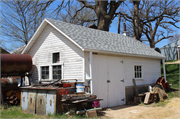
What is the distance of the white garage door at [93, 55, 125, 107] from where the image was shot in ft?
29.4

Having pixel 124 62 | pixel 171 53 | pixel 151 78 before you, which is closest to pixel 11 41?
pixel 124 62

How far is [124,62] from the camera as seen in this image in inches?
420

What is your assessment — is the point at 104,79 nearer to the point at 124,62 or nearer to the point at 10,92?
the point at 124,62

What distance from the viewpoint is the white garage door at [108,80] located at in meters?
8.97

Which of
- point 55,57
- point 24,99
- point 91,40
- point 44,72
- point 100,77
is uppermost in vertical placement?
point 91,40

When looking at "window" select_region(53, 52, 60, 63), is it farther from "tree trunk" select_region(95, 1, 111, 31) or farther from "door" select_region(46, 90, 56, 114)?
"tree trunk" select_region(95, 1, 111, 31)

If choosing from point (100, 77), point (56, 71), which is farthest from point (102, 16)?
point (100, 77)

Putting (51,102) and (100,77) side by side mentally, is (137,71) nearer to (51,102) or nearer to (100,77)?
(100,77)

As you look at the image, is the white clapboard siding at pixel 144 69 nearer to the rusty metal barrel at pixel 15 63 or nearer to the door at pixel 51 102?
the door at pixel 51 102

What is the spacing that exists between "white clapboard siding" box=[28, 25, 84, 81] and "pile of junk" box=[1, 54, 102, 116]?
1.93 ft

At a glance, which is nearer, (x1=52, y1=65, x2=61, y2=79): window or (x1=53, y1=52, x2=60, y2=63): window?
(x1=52, y1=65, x2=61, y2=79): window

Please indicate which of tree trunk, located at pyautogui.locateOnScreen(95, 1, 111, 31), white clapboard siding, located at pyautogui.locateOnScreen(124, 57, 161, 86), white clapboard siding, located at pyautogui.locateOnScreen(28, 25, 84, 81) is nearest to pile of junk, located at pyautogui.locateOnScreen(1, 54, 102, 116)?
white clapboard siding, located at pyautogui.locateOnScreen(28, 25, 84, 81)

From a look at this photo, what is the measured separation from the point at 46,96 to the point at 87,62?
2.50 metres

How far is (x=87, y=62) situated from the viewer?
866cm
